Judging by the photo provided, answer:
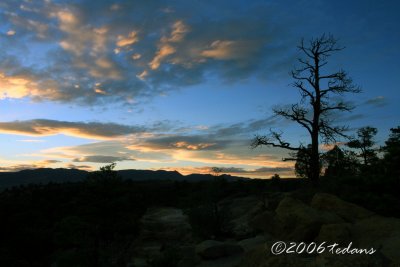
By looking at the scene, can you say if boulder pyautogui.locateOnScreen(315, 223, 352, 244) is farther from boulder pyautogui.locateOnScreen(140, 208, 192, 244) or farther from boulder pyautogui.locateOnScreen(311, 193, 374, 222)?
boulder pyautogui.locateOnScreen(140, 208, 192, 244)

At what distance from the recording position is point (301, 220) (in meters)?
12.7

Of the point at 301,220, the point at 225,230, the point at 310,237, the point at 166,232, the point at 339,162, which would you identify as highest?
the point at 339,162

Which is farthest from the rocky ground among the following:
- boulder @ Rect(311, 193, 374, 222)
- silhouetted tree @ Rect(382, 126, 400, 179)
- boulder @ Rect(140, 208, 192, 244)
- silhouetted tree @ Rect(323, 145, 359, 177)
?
boulder @ Rect(140, 208, 192, 244)

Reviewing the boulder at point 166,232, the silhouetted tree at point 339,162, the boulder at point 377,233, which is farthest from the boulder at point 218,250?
the boulder at point 166,232

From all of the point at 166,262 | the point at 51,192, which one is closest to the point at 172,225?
the point at 166,262

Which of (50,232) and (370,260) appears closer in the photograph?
(370,260)

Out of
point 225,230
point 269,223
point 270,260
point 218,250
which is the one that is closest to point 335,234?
point 269,223

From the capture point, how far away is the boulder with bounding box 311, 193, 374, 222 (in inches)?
537

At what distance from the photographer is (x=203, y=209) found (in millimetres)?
25359

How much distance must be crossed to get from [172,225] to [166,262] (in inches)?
977

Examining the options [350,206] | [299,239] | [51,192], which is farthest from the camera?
[51,192]

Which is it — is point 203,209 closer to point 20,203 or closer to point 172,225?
point 172,225

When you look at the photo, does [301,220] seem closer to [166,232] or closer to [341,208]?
[341,208]

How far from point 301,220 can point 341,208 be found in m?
2.30
